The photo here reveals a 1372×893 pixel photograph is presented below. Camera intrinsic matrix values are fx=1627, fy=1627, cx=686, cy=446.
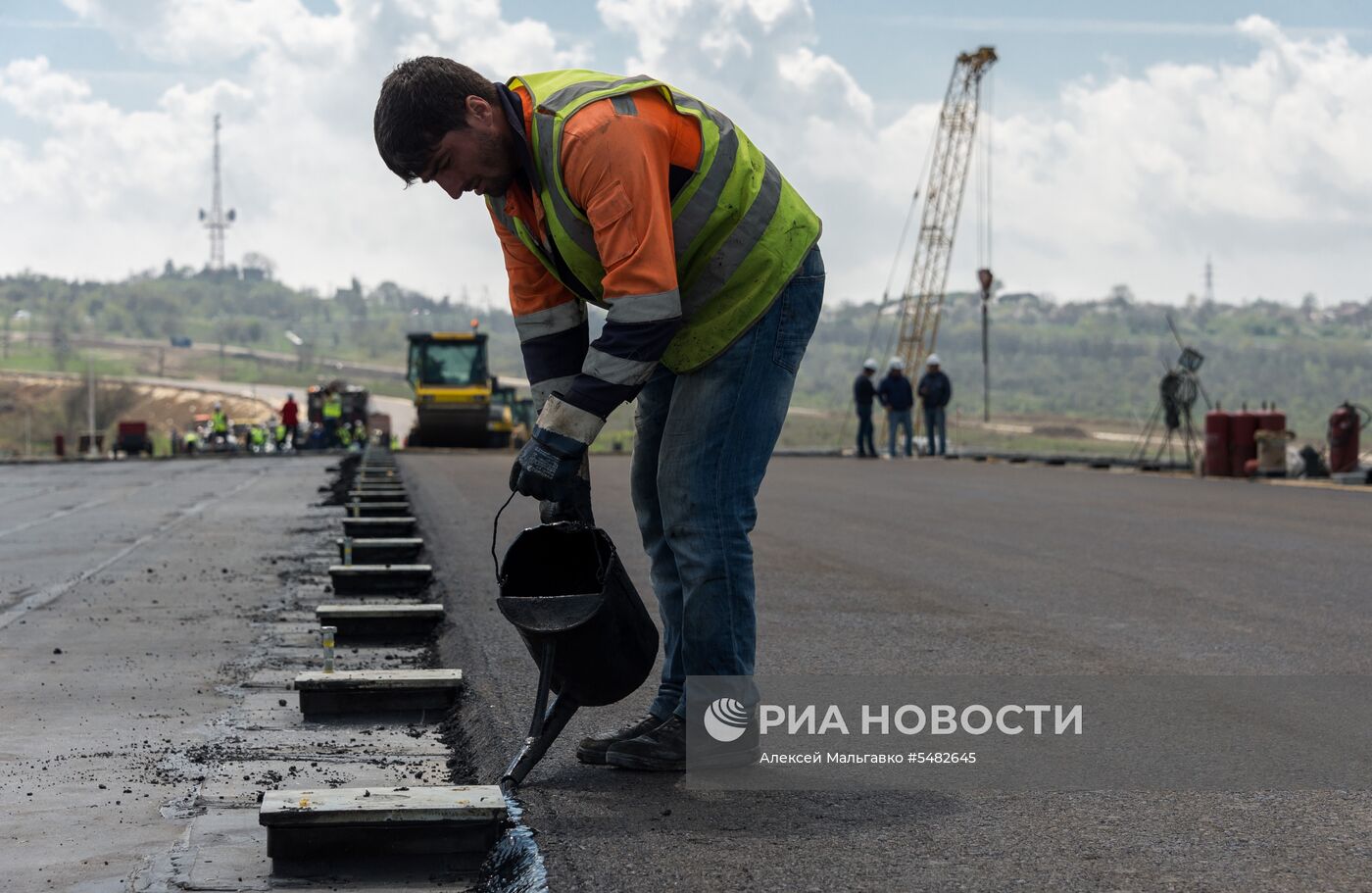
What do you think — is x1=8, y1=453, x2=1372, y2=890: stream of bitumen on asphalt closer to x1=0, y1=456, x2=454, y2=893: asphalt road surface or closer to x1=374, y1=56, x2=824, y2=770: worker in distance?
x1=0, y1=456, x2=454, y2=893: asphalt road surface

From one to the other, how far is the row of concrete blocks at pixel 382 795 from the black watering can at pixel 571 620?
48 cm

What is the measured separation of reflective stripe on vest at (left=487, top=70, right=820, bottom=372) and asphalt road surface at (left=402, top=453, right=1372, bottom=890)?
1.09 metres

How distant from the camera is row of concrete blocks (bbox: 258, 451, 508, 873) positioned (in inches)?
119

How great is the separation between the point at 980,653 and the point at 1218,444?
15.6 m

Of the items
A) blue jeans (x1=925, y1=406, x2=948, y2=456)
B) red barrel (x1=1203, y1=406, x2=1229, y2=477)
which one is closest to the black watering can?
red barrel (x1=1203, y1=406, x2=1229, y2=477)

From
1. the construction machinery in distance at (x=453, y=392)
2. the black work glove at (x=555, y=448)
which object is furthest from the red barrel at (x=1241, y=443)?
the construction machinery in distance at (x=453, y=392)

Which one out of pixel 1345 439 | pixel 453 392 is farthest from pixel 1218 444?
pixel 453 392

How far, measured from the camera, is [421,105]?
349 centimetres

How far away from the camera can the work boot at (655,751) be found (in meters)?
3.83

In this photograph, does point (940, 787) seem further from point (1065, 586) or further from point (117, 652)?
point (1065, 586)

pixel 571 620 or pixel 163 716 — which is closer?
pixel 571 620

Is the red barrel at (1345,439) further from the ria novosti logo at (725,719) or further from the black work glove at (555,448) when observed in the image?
the black work glove at (555,448)

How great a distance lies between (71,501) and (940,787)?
1474cm

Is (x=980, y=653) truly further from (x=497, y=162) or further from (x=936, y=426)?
(x=936, y=426)
